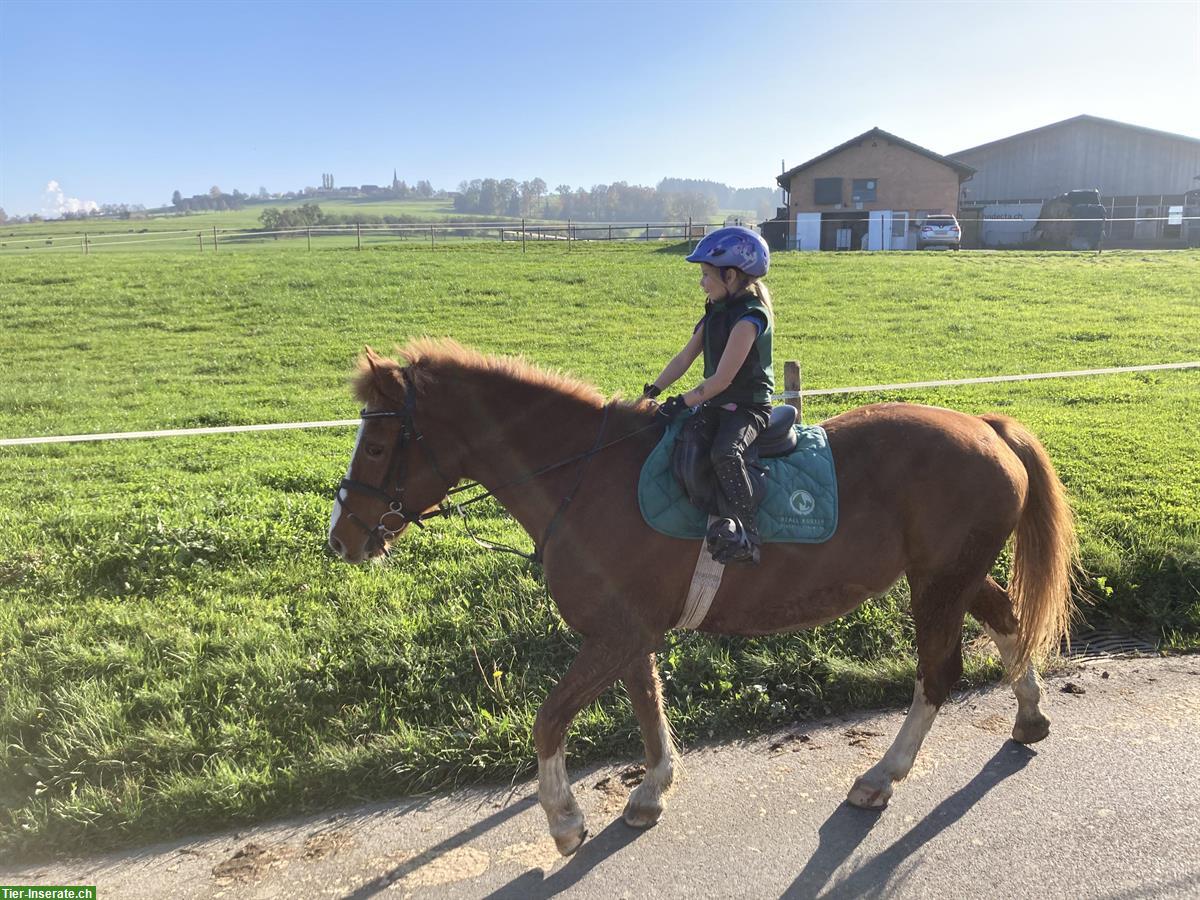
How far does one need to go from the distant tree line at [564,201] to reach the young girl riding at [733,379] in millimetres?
138150

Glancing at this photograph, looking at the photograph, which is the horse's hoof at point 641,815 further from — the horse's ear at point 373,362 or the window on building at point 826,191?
the window on building at point 826,191

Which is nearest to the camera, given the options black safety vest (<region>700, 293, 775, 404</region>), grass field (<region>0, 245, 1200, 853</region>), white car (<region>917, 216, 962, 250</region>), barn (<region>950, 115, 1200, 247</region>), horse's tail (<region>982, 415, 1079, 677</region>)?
black safety vest (<region>700, 293, 775, 404</region>)

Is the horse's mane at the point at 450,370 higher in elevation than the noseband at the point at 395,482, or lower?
higher

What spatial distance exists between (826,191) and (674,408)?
4405 centimetres

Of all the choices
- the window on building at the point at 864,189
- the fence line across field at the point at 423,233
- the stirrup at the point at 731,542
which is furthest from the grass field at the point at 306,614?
the window on building at the point at 864,189

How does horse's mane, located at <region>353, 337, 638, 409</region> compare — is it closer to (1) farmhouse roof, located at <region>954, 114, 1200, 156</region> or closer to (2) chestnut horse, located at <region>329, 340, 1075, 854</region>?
(2) chestnut horse, located at <region>329, 340, 1075, 854</region>

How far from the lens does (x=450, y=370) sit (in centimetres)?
349

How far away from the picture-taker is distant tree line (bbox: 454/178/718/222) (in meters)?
147

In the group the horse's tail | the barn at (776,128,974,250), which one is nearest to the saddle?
the horse's tail

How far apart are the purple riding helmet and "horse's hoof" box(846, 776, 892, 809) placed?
241 cm

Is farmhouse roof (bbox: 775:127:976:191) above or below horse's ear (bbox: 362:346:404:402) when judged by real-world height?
above

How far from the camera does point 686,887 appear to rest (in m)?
3.09

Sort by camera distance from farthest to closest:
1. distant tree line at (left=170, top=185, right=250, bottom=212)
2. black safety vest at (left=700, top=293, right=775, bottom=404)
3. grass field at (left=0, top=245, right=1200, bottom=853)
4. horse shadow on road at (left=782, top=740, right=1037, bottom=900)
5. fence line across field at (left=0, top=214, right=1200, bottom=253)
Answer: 1. distant tree line at (left=170, top=185, right=250, bottom=212)
2. fence line across field at (left=0, top=214, right=1200, bottom=253)
3. grass field at (left=0, top=245, right=1200, bottom=853)
4. black safety vest at (left=700, top=293, right=775, bottom=404)
5. horse shadow on road at (left=782, top=740, right=1037, bottom=900)

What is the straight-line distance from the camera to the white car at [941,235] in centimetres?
3478
